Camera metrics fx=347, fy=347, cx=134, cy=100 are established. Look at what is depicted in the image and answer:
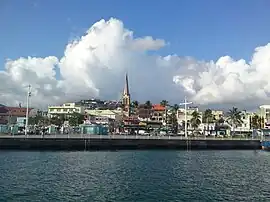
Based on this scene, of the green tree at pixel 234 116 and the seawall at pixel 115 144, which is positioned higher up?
the green tree at pixel 234 116

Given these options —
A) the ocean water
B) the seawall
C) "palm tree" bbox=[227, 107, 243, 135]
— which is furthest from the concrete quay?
"palm tree" bbox=[227, 107, 243, 135]

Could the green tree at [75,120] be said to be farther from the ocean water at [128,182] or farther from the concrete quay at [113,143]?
the ocean water at [128,182]

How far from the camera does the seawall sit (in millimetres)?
81625

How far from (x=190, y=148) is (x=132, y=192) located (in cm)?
6413

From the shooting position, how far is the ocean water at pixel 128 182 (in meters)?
33.6

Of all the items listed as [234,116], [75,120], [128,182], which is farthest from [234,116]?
[128,182]

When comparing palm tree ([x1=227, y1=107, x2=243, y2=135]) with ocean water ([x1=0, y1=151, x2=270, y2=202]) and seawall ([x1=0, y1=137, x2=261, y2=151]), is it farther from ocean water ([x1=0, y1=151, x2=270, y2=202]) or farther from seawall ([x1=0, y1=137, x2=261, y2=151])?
ocean water ([x1=0, y1=151, x2=270, y2=202])

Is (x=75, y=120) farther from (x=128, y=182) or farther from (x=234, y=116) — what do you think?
(x=128, y=182)

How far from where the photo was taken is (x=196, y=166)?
57844 millimetres

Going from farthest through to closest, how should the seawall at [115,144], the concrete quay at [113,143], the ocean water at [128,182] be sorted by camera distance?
the concrete quay at [113,143] → the seawall at [115,144] → the ocean water at [128,182]

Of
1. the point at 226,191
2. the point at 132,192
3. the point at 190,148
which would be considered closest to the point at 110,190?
the point at 132,192

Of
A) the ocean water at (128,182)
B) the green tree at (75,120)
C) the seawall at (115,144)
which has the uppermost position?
the green tree at (75,120)

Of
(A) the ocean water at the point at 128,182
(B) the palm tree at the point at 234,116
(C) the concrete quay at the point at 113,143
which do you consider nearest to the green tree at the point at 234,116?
(B) the palm tree at the point at 234,116

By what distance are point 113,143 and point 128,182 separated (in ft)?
162
